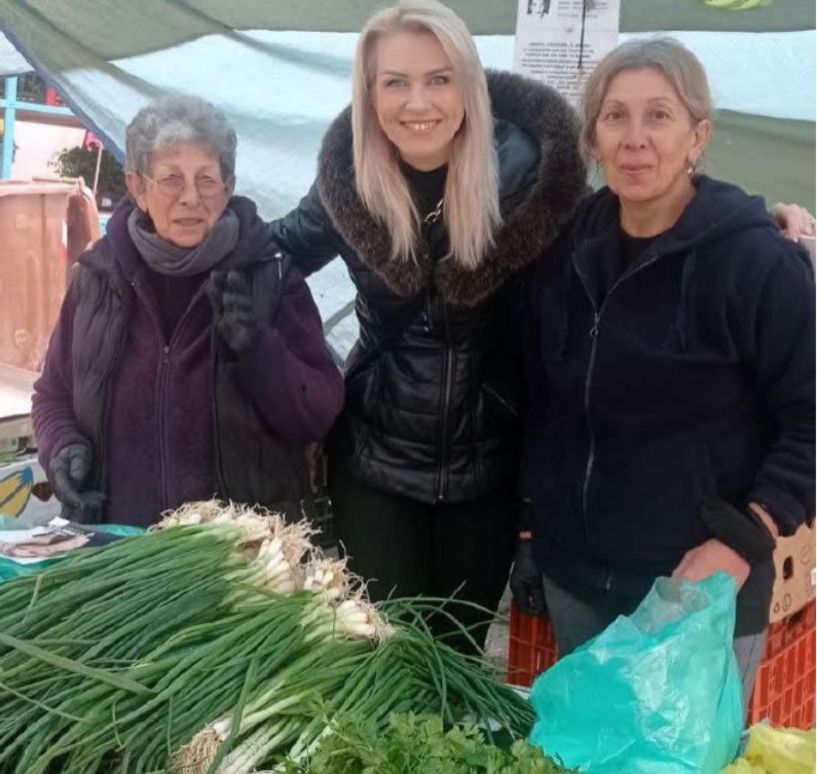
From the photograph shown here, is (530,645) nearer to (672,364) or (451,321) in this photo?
(451,321)

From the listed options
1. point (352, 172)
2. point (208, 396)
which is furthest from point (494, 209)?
point (208, 396)

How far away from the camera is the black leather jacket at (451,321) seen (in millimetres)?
2336

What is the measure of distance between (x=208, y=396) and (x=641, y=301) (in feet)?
3.23

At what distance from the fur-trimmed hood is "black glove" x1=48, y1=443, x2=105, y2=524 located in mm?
770

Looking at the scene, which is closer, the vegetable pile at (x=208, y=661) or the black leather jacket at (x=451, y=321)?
the vegetable pile at (x=208, y=661)

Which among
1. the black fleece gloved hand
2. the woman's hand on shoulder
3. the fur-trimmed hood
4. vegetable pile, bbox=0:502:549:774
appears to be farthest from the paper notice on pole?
vegetable pile, bbox=0:502:549:774

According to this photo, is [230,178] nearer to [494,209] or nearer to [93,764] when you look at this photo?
[494,209]

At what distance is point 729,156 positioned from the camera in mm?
3561

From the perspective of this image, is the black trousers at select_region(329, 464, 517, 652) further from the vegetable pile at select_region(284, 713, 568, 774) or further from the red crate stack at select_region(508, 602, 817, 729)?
the vegetable pile at select_region(284, 713, 568, 774)

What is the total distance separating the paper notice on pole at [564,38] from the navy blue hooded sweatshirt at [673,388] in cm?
118

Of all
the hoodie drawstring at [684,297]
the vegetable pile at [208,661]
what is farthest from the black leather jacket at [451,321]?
the vegetable pile at [208,661]

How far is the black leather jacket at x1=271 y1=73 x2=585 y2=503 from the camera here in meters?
2.34

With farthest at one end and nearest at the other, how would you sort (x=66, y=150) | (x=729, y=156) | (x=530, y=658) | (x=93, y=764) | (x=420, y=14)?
(x=66, y=150)
(x=729, y=156)
(x=530, y=658)
(x=420, y=14)
(x=93, y=764)

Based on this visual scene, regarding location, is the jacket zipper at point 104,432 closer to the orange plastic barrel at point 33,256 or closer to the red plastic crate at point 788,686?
the red plastic crate at point 788,686
